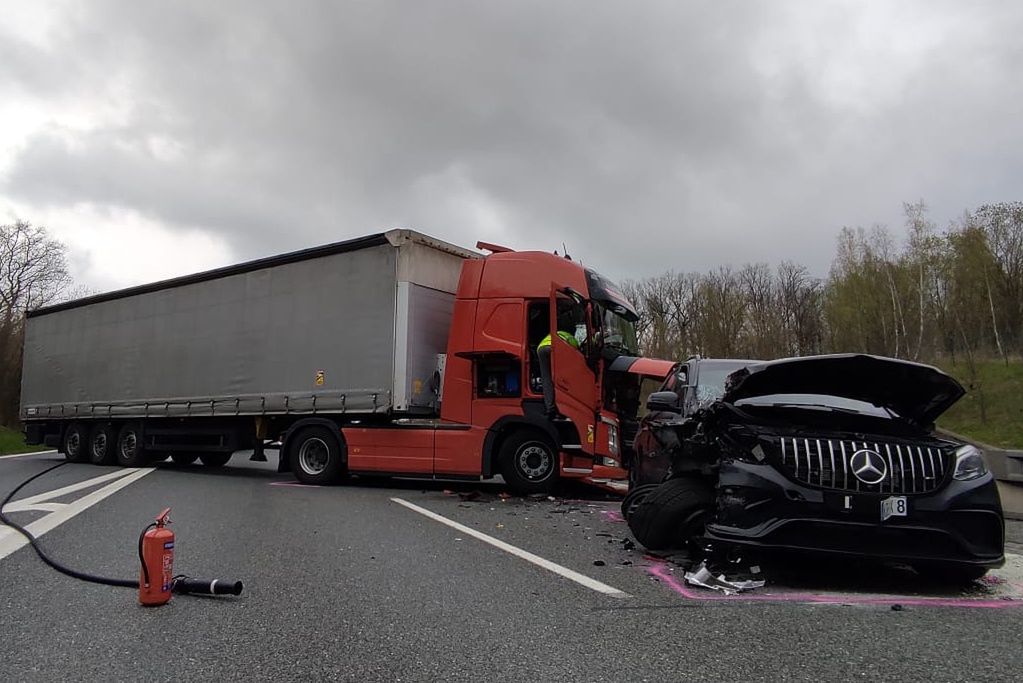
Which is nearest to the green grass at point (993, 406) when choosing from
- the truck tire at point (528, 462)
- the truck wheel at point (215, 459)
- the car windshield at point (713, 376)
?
the truck tire at point (528, 462)

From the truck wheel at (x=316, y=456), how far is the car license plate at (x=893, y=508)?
8.79 m

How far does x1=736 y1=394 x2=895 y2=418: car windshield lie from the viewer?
556cm

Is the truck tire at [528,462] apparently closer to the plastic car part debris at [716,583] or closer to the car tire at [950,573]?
the plastic car part debris at [716,583]

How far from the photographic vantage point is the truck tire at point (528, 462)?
10109 mm

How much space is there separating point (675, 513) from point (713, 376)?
2001 millimetres

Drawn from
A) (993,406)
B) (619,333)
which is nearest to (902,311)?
(993,406)

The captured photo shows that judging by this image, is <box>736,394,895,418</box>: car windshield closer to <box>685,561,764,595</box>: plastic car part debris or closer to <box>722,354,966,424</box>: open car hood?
<box>722,354,966,424</box>: open car hood

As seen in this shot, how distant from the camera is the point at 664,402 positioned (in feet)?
20.8

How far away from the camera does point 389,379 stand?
1098 centimetres

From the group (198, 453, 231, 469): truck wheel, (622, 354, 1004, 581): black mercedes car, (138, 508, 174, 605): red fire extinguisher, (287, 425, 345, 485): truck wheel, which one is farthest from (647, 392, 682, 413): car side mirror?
(198, 453, 231, 469): truck wheel

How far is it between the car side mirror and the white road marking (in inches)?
231

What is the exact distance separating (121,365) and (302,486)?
22.4 feet

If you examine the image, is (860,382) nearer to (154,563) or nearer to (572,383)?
(572,383)

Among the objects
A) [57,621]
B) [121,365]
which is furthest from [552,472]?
[121,365]
